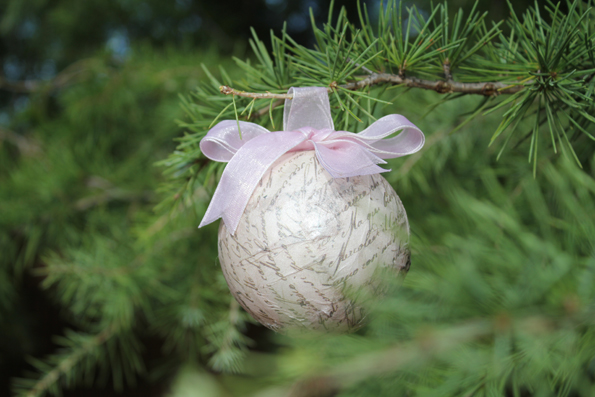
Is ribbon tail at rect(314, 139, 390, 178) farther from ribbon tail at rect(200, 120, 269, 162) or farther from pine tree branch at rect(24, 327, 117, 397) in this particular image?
pine tree branch at rect(24, 327, 117, 397)

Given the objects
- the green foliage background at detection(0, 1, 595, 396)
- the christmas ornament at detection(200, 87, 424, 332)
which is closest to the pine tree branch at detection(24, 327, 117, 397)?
the green foliage background at detection(0, 1, 595, 396)

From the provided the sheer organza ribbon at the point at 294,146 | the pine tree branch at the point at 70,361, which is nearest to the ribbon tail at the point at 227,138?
the sheer organza ribbon at the point at 294,146

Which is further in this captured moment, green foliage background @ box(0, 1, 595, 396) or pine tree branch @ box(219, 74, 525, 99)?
pine tree branch @ box(219, 74, 525, 99)

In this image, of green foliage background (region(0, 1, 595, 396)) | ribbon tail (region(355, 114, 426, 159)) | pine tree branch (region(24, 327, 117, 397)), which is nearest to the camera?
green foliage background (region(0, 1, 595, 396))

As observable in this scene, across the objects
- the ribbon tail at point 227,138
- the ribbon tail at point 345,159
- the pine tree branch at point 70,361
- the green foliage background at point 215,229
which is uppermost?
the ribbon tail at point 227,138

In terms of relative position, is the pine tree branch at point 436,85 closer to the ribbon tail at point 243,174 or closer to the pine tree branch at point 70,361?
the ribbon tail at point 243,174

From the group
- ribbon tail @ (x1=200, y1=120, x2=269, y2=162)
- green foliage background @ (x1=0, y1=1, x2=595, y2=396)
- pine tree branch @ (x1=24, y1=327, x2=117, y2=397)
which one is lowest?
pine tree branch @ (x1=24, y1=327, x2=117, y2=397)

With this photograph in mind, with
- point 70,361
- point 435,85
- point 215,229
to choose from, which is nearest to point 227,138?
point 435,85
